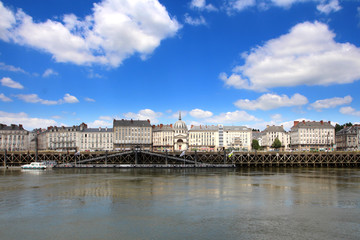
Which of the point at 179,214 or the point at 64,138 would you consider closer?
the point at 179,214

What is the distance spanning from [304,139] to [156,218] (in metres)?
155

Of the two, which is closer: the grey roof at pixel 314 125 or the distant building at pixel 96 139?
the distant building at pixel 96 139

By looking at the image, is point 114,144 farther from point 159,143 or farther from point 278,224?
point 278,224

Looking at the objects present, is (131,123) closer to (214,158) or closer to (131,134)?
(131,134)

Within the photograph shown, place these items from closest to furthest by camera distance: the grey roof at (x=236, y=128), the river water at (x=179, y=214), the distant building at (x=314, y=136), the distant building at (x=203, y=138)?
the river water at (x=179, y=214)
the distant building at (x=314, y=136)
the distant building at (x=203, y=138)
the grey roof at (x=236, y=128)

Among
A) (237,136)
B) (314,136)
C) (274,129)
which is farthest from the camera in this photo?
(274,129)

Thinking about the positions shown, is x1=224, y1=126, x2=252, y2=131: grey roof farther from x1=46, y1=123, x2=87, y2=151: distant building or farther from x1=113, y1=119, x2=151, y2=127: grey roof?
x1=46, y1=123, x2=87, y2=151: distant building

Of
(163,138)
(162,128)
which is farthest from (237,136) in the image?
(162,128)

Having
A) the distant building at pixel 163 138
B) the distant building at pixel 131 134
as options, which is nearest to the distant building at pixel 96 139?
the distant building at pixel 131 134

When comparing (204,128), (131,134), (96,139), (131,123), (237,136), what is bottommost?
(96,139)

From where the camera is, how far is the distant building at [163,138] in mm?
168125

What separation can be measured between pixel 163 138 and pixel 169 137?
341cm

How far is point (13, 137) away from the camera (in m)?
157

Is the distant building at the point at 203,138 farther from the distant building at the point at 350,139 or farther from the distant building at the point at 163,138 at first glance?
the distant building at the point at 350,139
